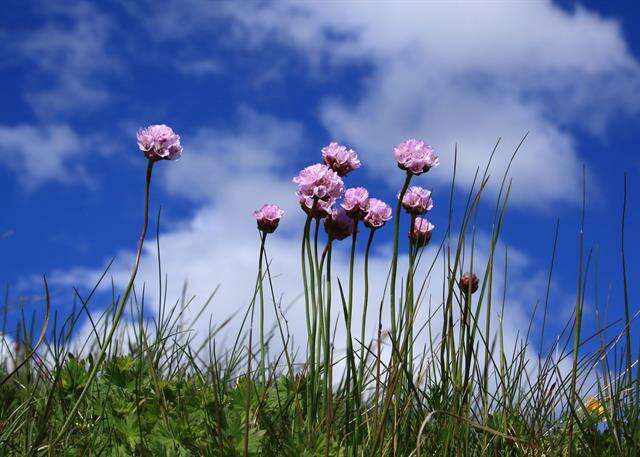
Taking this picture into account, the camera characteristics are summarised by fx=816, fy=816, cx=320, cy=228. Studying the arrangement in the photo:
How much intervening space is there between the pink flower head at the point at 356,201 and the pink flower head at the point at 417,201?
0.49 ft

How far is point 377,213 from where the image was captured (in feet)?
7.68

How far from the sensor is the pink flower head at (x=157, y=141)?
2105 millimetres

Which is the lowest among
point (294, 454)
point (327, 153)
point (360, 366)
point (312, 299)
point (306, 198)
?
point (294, 454)

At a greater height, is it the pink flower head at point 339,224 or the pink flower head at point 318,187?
the pink flower head at point 318,187

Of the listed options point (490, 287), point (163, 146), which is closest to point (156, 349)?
point (163, 146)

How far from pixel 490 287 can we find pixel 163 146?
976mm

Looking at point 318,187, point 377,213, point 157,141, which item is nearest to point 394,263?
point 377,213

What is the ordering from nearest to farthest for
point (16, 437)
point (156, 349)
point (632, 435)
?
1. point (632, 435)
2. point (16, 437)
3. point (156, 349)

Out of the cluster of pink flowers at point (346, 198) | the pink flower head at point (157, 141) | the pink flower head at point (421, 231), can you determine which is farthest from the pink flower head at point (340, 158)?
the pink flower head at point (157, 141)

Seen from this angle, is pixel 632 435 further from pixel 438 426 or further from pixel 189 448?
pixel 189 448

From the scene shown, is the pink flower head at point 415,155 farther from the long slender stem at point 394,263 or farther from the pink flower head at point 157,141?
the pink flower head at point 157,141

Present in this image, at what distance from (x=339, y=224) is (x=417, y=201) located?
241 millimetres

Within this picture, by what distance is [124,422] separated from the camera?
85.2 inches

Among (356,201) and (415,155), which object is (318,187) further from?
(415,155)
